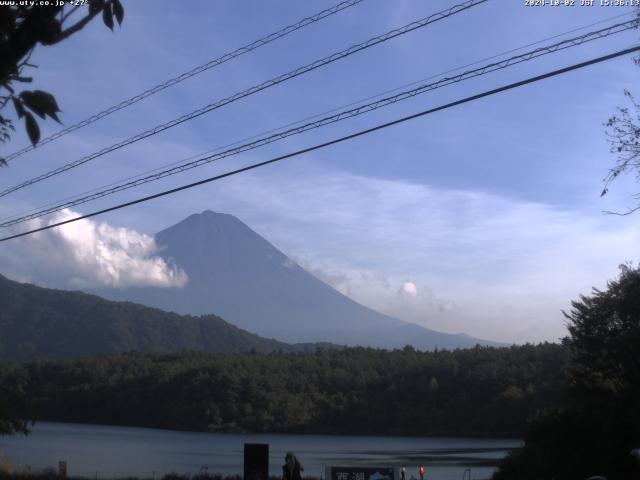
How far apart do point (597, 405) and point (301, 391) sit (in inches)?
2839

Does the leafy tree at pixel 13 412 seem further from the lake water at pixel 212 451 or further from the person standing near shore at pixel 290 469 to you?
the lake water at pixel 212 451

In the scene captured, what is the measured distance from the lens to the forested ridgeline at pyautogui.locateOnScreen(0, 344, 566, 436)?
252ft

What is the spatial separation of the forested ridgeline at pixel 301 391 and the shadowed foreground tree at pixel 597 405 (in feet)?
130

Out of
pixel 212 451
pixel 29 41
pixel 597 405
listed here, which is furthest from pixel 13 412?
pixel 212 451

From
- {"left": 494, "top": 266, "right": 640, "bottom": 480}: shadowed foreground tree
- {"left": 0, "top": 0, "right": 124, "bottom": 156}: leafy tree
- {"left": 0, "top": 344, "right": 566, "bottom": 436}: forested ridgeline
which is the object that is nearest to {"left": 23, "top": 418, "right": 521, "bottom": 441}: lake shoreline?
{"left": 0, "top": 344, "right": 566, "bottom": 436}: forested ridgeline

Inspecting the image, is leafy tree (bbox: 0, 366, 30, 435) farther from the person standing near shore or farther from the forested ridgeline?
the forested ridgeline

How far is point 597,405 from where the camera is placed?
84.7ft

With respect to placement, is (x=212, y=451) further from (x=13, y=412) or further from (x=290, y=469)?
(x=290, y=469)

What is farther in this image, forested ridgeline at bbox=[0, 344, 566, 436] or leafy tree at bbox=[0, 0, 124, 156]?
forested ridgeline at bbox=[0, 344, 566, 436]

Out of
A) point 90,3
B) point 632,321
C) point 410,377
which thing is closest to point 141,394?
point 410,377

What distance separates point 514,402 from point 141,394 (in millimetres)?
47324

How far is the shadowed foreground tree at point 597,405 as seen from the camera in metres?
22.9

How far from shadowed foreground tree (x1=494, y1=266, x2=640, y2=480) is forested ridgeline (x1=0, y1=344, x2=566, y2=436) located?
39614 mm

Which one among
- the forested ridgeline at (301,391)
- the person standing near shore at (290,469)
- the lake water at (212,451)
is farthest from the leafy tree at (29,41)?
the forested ridgeline at (301,391)
